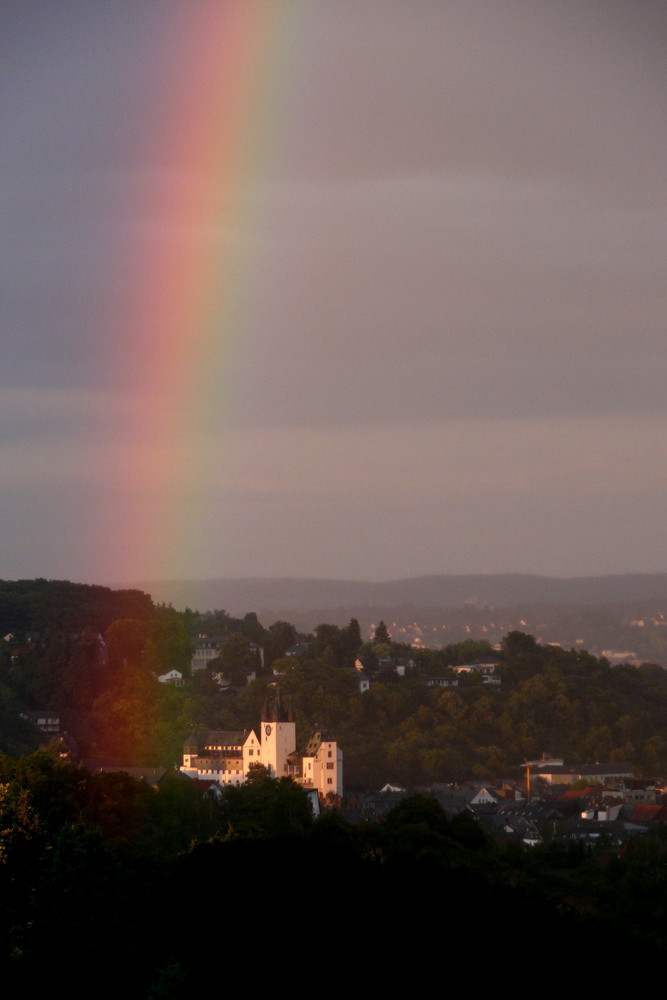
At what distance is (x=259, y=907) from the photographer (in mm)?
44188

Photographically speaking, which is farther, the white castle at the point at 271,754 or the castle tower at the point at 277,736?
the castle tower at the point at 277,736

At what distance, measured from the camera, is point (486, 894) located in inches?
1779

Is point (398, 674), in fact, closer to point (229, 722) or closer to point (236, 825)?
point (229, 722)

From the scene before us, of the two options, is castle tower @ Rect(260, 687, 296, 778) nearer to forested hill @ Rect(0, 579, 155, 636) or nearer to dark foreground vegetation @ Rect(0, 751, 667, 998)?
forested hill @ Rect(0, 579, 155, 636)

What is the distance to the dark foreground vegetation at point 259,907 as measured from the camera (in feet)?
134

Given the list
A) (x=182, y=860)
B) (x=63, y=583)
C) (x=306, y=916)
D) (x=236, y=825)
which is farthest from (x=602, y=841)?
(x=63, y=583)

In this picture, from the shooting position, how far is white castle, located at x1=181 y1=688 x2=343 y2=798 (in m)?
127

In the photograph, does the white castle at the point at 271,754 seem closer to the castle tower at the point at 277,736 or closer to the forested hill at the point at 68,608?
the castle tower at the point at 277,736

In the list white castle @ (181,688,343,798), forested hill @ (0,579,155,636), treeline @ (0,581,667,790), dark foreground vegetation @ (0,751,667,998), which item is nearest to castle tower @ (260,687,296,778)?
white castle @ (181,688,343,798)

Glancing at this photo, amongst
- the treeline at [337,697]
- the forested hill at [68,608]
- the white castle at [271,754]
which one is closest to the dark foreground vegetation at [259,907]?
the white castle at [271,754]

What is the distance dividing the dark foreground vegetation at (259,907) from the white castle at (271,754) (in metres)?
66.0

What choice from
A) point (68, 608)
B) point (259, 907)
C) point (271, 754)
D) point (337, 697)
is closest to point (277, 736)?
point (271, 754)

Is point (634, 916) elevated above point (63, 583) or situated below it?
below

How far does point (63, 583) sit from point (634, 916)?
13917 cm
